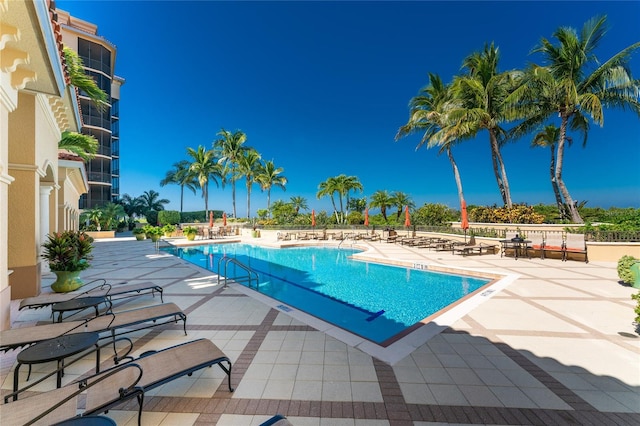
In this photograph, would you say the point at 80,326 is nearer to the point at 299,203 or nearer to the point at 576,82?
the point at 576,82

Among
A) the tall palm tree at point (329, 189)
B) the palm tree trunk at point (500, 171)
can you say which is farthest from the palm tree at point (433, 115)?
the tall palm tree at point (329, 189)

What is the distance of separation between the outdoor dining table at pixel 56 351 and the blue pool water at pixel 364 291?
12.6 ft

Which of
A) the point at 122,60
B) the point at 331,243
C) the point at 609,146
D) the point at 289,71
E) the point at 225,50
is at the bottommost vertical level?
the point at 331,243

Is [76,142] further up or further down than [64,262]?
further up

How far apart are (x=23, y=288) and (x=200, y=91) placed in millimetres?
36496

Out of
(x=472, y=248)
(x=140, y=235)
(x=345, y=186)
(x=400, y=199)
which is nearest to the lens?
(x=472, y=248)

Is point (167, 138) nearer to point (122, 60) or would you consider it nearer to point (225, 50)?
point (122, 60)

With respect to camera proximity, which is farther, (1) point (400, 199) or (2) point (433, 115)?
(1) point (400, 199)

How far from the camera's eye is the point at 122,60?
43469mm

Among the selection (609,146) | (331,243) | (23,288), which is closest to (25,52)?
(23,288)

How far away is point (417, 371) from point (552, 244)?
12.5 metres

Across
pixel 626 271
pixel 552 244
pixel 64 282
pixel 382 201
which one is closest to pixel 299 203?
pixel 382 201

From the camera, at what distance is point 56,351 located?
9.45ft

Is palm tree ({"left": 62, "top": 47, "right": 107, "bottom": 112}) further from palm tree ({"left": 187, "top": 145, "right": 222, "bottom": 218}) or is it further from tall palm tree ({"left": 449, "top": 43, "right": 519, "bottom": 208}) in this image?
palm tree ({"left": 187, "top": 145, "right": 222, "bottom": 218})
